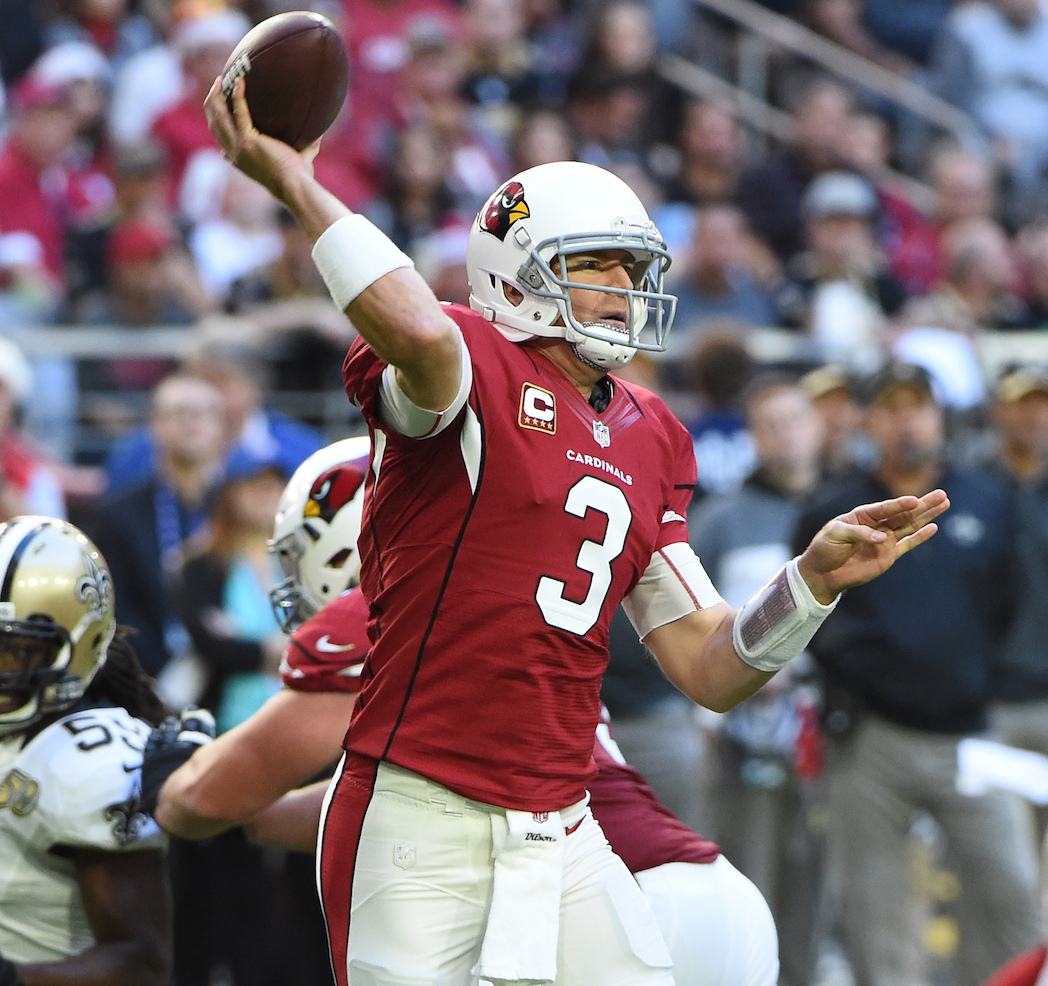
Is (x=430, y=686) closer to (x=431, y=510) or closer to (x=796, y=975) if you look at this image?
(x=431, y=510)

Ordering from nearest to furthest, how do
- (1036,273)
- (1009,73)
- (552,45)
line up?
1. (1036,273)
2. (552,45)
3. (1009,73)

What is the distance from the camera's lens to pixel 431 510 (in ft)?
9.45

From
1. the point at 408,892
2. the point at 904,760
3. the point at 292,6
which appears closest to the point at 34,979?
the point at 408,892

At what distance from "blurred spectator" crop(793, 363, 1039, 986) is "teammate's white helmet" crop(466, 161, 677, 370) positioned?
300 cm

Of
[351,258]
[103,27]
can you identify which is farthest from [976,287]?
[351,258]

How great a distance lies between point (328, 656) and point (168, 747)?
503 mm

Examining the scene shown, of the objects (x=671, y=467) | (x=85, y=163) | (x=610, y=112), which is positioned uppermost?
(x=610, y=112)

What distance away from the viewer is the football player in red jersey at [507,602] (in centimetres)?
284

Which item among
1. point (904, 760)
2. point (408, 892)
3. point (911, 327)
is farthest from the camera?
point (911, 327)

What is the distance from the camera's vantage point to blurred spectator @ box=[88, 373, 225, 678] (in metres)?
6.14

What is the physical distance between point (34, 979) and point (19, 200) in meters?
5.57

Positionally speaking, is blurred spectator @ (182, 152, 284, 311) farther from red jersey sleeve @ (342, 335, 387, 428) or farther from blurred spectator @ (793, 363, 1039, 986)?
red jersey sleeve @ (342, 335, 387, 428)

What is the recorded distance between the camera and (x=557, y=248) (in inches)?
120

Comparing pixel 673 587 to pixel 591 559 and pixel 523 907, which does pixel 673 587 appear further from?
pixel 523 907
